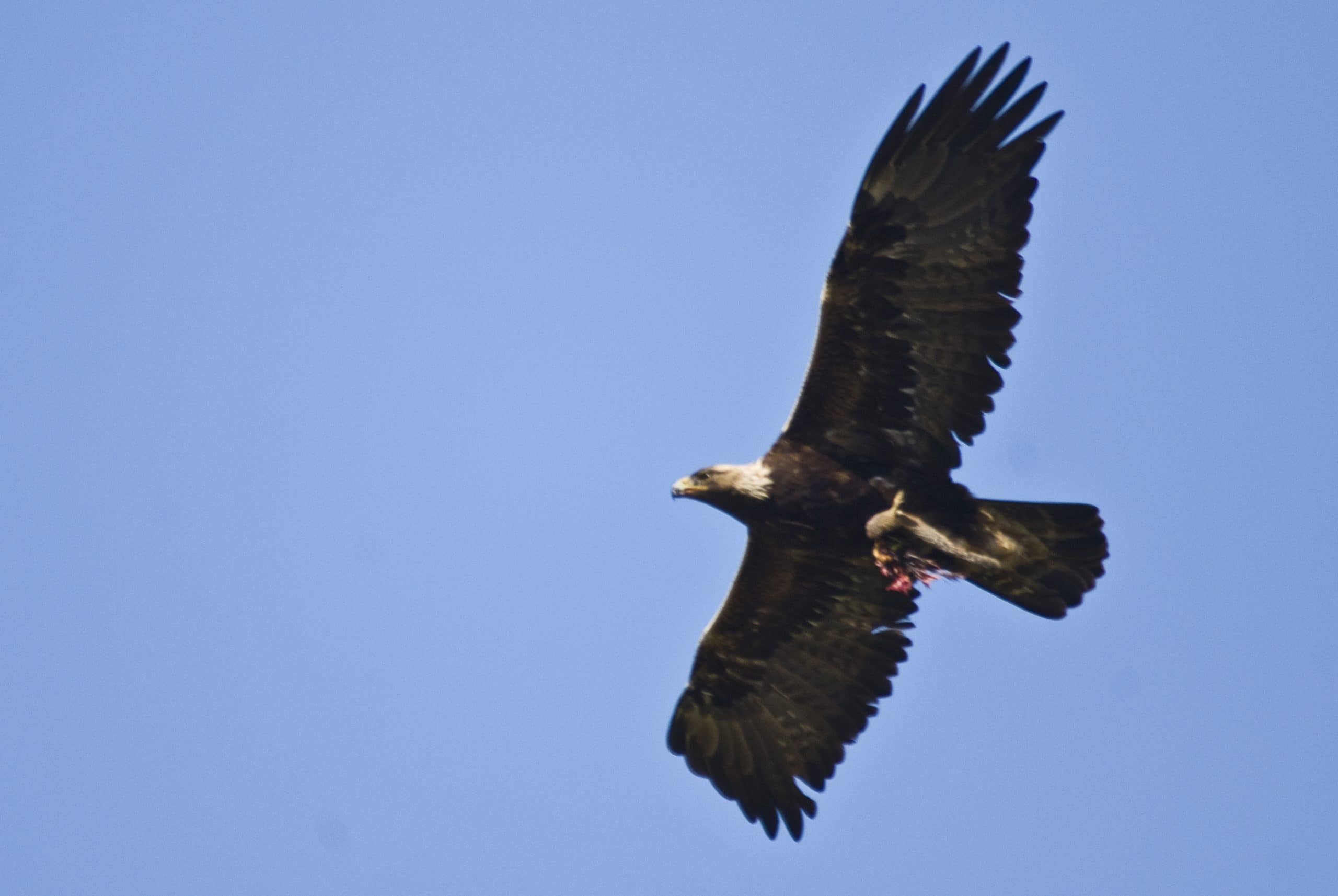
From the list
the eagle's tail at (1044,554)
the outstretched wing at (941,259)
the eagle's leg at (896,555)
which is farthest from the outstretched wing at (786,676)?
the outstretched wing at (941,259)

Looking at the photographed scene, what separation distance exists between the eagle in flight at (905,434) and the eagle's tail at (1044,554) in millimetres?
11

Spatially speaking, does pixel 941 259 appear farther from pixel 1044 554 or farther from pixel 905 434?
pixel 1044 554

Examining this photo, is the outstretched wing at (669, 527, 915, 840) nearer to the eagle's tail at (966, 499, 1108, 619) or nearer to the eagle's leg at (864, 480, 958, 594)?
the eagle's leg at (864, 480, 958, 594)

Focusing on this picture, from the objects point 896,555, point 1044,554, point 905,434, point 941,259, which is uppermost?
point 941,259

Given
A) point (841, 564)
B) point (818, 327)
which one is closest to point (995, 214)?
point (818, 327)

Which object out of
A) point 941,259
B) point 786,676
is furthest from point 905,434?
point 786,676

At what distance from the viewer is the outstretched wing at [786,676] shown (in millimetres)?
12258

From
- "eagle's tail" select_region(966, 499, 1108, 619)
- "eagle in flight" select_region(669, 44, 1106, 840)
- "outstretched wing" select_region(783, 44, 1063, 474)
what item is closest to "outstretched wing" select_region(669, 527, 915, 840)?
"eagle in flight" select_region(669, 44, 1106, 840)

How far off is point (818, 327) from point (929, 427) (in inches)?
39.8

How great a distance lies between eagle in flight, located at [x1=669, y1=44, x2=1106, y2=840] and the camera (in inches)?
423

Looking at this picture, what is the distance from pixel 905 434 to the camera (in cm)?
1123

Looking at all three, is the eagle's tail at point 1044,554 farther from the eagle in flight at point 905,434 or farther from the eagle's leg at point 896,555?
the eagle's leg at point 896,555

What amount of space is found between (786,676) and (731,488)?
1.77m

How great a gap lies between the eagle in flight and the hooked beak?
0.01 m
